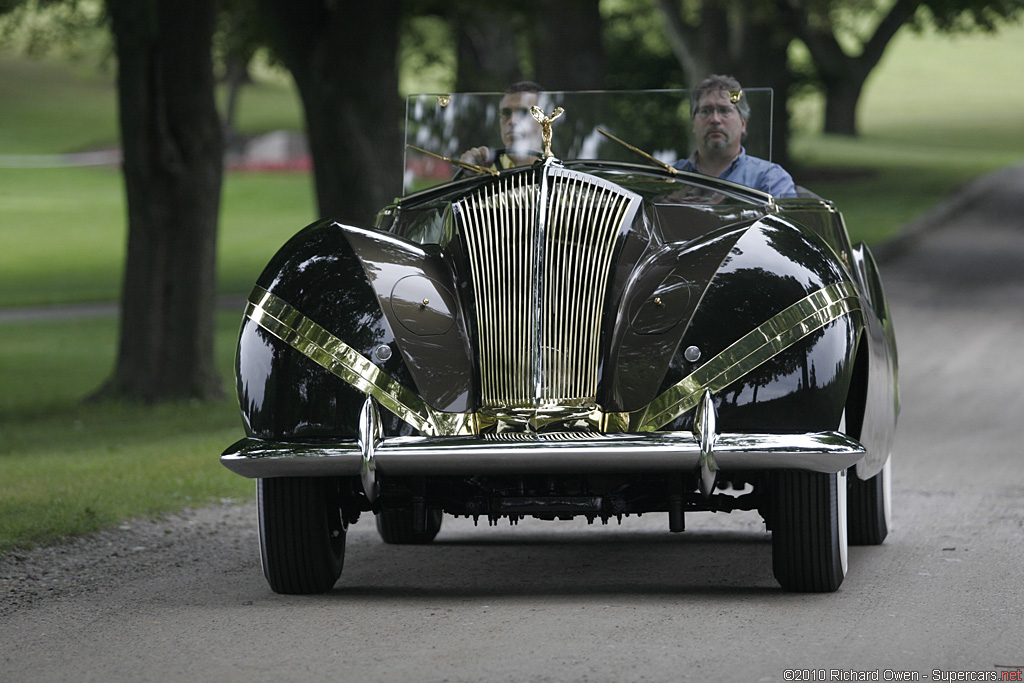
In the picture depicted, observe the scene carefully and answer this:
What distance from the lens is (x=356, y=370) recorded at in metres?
5.27

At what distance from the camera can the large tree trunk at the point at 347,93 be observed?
47.5ft

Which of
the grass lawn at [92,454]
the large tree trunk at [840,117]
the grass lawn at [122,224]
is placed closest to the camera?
the grass lawn at [92,454]

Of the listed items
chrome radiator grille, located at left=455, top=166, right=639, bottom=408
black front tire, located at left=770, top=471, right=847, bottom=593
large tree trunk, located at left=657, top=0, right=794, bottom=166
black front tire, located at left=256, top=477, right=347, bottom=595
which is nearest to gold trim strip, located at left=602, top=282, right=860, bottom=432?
chrome radiator grille, located at left=455, top=166, right=639, bottom=408

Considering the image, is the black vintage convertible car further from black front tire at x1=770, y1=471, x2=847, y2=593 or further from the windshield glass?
the windshield glass

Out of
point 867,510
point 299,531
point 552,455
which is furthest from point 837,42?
point 552,455

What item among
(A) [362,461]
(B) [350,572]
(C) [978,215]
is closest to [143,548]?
(B) [350,572]

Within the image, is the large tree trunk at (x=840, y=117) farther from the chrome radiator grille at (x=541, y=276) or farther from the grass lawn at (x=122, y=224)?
the chrome radiator grille at (x=541, y=276)

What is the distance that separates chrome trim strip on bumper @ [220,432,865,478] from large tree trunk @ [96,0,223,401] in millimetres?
9225

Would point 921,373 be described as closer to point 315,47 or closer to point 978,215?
point 315,47

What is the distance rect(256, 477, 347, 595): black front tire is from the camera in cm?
548

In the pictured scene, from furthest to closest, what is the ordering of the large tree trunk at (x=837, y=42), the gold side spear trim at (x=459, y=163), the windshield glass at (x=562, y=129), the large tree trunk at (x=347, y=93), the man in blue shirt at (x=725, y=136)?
1. the large tree trunk at (x=837, y=42)
2. the large tree trunk at (x=347, y=93)
3. the windshield glass at (x=562, y=129)
4. the man in blue shirt at (x=725, y=136)
5. the gold side spear trim at (x=459, y=163)

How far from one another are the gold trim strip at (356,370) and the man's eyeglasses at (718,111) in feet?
8.54

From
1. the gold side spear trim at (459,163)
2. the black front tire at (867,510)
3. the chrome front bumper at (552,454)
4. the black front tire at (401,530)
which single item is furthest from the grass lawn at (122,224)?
the black front tire at (867,510)

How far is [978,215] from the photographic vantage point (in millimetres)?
28438
